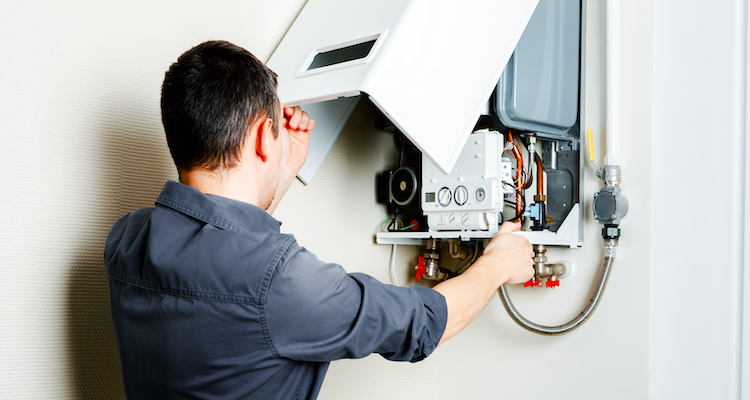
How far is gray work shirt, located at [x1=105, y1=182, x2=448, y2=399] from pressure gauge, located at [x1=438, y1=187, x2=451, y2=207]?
1.54 feet

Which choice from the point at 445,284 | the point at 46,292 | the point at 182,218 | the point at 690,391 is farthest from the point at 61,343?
the point at 690,391

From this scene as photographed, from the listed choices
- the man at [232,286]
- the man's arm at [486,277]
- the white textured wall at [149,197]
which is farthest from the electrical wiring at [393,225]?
the man at [232,286]

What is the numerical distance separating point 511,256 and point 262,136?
56 cm

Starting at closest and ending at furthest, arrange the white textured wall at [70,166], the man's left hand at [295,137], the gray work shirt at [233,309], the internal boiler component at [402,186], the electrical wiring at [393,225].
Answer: the gray work shirt at [233,309] → the white textured wall at [70,166] → the man's left hand at [295,137] → the internal boiler component at [402,186] → the electrical wiring at [393,225]

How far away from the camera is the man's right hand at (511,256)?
40.3 inches

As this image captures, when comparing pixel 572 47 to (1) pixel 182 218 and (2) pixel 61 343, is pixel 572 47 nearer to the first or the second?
(1) pixel 182 218

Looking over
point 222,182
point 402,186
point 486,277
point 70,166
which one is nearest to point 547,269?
point 486,277

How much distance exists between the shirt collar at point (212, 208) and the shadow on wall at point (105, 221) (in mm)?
345

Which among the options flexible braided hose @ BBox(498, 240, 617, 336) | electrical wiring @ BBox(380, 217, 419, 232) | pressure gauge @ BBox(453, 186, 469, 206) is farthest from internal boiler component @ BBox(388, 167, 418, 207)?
flexible braided hose @ BBox(498, 240, 617, 336)

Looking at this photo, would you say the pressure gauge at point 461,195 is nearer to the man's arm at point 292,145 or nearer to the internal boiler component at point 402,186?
the internal boiler component at point 402,186

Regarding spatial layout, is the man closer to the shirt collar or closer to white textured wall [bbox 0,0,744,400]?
the shirt collar

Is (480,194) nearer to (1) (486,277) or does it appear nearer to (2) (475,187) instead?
(2) (475,187)

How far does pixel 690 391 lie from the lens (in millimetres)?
1060

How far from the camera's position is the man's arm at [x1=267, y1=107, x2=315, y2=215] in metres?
1.10
